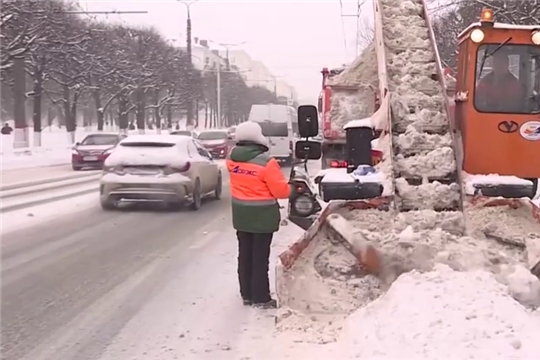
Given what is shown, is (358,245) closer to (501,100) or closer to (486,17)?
(501,100)

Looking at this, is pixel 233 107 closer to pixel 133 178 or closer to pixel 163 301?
pixel 133 178

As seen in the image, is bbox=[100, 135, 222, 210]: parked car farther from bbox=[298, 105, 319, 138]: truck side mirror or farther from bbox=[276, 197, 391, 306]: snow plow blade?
bbox=[276, 197, 391, 306]: snow plow blade

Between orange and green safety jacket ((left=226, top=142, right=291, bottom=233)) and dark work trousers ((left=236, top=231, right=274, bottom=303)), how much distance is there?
0.12 metres

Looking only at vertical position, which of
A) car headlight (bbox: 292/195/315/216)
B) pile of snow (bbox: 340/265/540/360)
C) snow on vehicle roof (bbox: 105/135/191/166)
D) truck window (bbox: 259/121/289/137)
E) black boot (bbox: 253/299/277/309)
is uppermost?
truck window (bbox: 259/121/289/137)

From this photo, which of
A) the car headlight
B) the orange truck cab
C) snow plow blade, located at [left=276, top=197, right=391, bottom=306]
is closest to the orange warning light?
the orange truck cab

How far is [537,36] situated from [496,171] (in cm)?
143

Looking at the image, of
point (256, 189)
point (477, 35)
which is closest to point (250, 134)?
point (256, 189)

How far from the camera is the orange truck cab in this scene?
7828 millimetres

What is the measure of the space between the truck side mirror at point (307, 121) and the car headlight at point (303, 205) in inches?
23.9

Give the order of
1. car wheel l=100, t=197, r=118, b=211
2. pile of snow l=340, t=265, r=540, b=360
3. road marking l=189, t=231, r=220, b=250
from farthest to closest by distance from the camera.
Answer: car wheel l=100, t=197, r=118, b=211 < road marking l=189, t=231, r=220, b=250 < pile of snow l=340, t=265, r=540, b=360

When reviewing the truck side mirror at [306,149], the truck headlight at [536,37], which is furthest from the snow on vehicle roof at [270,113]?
the truck side mirror at [306,149]

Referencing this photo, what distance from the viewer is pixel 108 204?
15703 mm

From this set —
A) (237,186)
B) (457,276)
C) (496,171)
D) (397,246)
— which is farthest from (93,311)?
(496,171)

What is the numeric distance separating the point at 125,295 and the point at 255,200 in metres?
1.87
